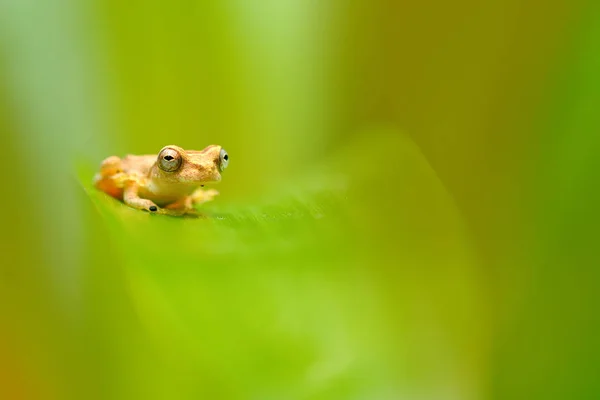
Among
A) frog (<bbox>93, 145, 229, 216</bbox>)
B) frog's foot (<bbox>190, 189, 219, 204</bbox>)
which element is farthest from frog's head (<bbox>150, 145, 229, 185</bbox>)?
frog's foot (<bbox>190, 189, 219, 204</bbox>)

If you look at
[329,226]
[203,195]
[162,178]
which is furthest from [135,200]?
[329,226]

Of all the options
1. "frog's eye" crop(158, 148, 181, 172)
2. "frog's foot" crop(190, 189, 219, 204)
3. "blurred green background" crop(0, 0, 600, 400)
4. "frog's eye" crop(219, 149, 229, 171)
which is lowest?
"blurred green background" crop(0, 0, 600, 400)

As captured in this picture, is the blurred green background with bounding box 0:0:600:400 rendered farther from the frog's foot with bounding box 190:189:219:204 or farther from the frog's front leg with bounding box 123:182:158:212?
the frog's foot with bounding box 190:189:219:204

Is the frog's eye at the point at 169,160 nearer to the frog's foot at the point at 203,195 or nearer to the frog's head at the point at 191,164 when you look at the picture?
the frog's head at the point at 191,164

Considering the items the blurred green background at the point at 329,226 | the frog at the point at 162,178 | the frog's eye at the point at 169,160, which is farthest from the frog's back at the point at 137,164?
the blurred green background at the point at 329,226

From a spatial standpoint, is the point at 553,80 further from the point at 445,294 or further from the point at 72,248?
the point at 72,248

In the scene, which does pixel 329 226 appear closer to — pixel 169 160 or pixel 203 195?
pixel 169 160
